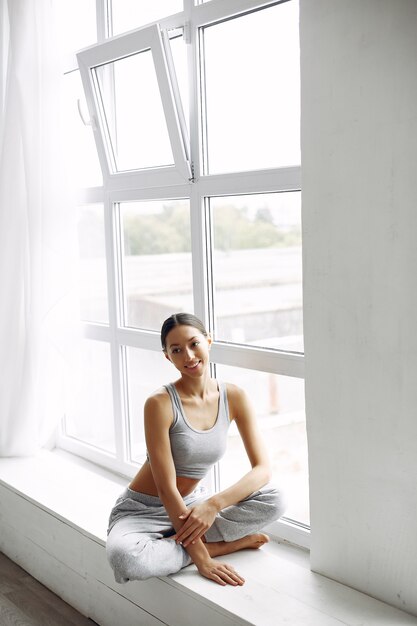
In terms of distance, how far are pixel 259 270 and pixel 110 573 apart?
1.02 meters

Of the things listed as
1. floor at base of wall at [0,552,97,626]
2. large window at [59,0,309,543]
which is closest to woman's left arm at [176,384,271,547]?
large window at [59,0,309,543]

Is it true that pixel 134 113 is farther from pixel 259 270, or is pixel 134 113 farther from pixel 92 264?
pixel 259 270

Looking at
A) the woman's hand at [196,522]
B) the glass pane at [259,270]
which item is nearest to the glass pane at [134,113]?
the glass pane at [259,270]

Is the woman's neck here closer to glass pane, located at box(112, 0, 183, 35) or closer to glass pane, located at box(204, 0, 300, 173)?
glass pane, located at box(204, 0, 300, 173)

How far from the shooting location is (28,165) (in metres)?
2.84

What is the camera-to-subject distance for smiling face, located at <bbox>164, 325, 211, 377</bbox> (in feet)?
6.91

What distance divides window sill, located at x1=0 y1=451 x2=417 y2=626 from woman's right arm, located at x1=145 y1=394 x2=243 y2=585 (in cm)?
4

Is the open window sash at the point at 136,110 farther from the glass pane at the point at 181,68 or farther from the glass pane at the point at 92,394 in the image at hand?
the glass pane at the point at 92,394

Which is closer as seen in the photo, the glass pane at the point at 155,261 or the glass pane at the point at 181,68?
the glass pane at the point at 181,68

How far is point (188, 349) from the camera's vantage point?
6.89 ft

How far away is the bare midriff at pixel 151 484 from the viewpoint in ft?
7.18

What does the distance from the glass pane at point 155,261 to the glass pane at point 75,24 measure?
0.66 meters

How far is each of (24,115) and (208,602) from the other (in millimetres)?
1844

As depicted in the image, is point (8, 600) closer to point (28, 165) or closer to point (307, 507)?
point (307, 507)
